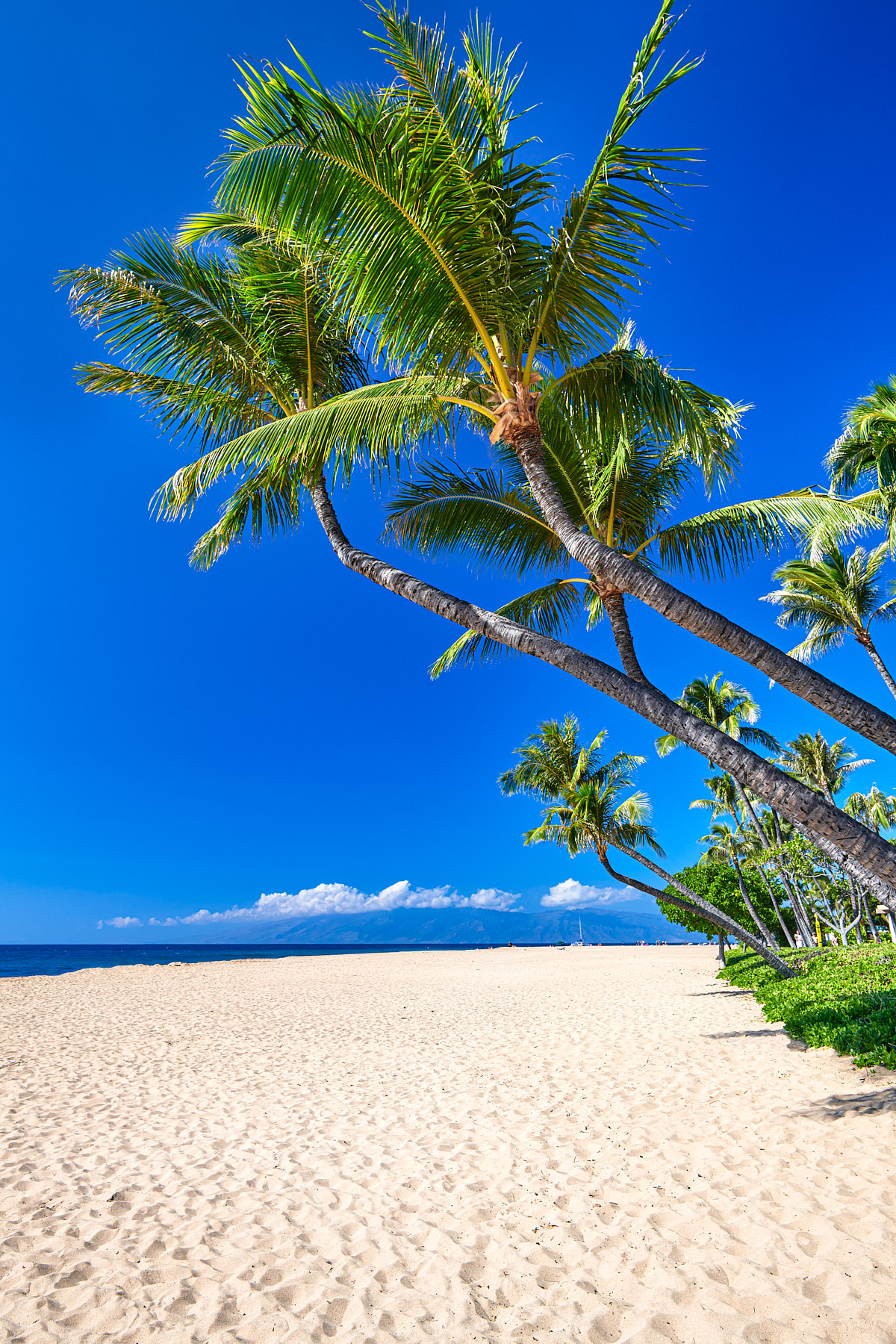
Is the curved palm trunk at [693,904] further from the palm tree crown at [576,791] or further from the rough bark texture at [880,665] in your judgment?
the rough bark texture at [880,665]

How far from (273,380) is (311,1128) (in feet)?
23.3

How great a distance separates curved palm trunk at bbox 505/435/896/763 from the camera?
10.1 feet

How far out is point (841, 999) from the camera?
879cm

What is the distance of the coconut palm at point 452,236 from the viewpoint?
366cm

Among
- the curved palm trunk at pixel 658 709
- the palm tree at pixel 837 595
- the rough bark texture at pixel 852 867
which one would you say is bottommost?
the rough bark texture at pixel 852 867

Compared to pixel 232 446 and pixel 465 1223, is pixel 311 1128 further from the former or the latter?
pixel 232 446

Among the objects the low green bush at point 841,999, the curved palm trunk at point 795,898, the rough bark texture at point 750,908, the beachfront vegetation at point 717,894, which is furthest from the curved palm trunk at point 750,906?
the curved palm trunk at point 795,898

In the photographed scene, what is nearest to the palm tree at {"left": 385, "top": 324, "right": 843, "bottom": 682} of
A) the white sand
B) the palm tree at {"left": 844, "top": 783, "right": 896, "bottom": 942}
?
the white sand

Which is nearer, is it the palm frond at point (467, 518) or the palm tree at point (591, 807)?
the palm frond at point (467, 518)

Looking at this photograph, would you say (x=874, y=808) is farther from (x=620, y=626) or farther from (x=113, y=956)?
(x=113, y=956)

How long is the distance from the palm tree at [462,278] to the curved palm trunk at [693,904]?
8.18m

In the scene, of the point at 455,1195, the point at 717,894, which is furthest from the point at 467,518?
the point at 717,894

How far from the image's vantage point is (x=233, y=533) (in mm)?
6504

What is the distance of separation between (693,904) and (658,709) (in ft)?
30.4
